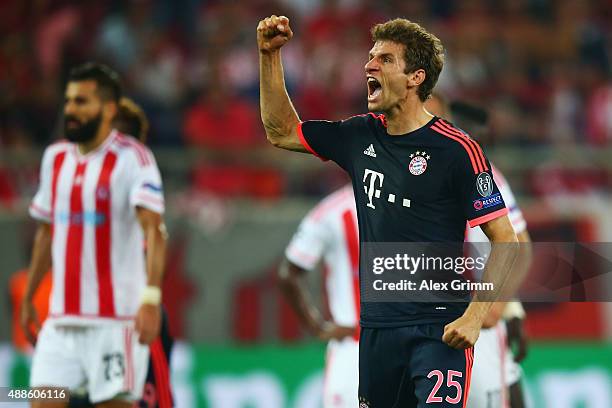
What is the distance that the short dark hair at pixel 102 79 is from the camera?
7520 millimetres

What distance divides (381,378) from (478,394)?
1.38 m

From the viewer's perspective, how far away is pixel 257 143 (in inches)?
505

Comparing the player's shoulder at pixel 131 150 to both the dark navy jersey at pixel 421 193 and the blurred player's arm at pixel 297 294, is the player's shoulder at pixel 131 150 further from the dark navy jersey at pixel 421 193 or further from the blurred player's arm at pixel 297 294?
the dark navy jersey at pixel 421 193

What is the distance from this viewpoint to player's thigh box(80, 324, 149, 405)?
285 inches

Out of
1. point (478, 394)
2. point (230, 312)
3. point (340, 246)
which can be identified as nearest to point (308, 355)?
point (230, 312)

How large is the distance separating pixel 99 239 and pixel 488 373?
2336mm

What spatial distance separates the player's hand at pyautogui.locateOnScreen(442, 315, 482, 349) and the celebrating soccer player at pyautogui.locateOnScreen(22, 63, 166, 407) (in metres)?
2.13

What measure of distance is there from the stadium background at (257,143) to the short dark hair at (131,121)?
2.86m

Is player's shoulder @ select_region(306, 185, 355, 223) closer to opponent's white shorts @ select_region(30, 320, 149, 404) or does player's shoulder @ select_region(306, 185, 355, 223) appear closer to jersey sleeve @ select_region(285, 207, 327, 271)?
jersey sleeve @ select_region(285, 207, 327, 271)

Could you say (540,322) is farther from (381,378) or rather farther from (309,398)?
(381,378)

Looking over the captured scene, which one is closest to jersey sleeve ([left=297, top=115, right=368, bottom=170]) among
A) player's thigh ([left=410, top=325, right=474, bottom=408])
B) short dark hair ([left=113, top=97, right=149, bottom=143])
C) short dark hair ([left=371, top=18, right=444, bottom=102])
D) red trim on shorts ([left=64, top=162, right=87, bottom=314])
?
short dark hair ([left=371, top=18, right=444, bottom=102])

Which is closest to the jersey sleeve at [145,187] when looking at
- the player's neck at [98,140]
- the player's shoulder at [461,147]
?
the player's neck at [98,140]

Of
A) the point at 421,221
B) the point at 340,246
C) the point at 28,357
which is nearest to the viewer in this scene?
the point at 421,221

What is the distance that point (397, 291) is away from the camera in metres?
5.90
